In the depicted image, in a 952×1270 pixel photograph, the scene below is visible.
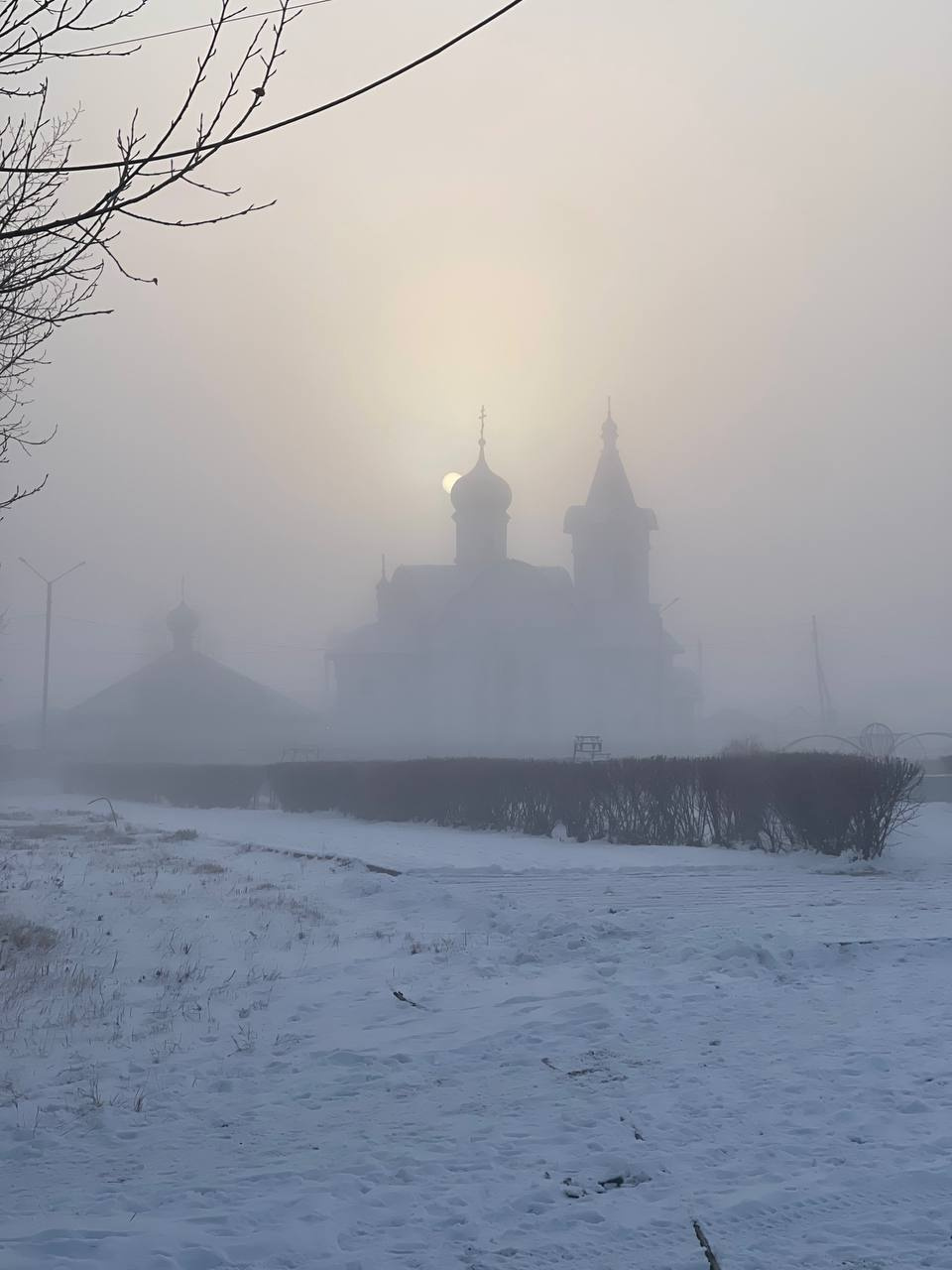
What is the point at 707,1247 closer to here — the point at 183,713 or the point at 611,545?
the point at 611,545

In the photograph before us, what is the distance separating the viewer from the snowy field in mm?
3611

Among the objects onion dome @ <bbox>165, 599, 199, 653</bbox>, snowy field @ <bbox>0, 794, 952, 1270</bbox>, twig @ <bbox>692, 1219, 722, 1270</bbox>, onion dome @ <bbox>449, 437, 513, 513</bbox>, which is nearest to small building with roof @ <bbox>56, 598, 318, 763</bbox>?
onion dome @ <bbox>165, 599, 199, 653</bbox>

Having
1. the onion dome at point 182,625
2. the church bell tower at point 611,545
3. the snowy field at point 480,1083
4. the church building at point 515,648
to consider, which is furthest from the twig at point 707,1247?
the onion dome at point 182,625

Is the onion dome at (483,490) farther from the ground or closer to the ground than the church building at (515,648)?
farther from the ground

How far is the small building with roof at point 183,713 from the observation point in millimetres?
64125

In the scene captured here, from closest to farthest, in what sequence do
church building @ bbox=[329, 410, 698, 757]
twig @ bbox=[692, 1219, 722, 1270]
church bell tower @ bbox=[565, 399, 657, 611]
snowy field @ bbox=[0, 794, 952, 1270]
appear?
twig @ bbox=[692, 1219, 722, 1270]
snowy field @ bbox=[0, 794, 952, 1270]
church building @ bbox=[329, 410, 698, 757]
church bell tower @ bbox=[565, 399, 657, 611]

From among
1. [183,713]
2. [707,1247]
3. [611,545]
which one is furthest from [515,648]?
[707,1247]

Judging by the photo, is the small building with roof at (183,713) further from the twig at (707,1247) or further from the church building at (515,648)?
the twig at (707,1247)

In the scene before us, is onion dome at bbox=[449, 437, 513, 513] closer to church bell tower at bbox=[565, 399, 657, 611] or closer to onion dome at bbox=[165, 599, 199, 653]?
church bell tower at bbox=[565, 399, 657, 611]

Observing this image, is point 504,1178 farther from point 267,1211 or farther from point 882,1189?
point 882,1189

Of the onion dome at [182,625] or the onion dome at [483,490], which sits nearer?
the onion dome at [483,490]

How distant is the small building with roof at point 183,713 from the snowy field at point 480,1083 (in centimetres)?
5197

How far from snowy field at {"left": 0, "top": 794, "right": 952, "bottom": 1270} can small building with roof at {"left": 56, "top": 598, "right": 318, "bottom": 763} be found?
52.0 m

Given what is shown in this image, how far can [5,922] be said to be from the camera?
946 cm
